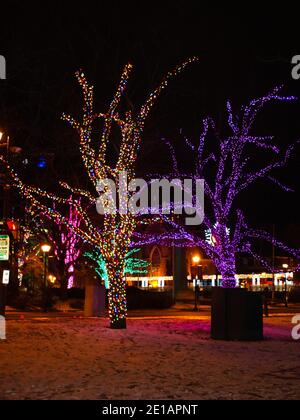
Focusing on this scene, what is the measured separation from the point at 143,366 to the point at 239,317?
5.42 meters

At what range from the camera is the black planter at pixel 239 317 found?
51.9 feet

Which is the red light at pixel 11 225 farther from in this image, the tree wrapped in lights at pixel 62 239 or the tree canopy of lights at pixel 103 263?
the tree canopy of lights at pixel 103 263

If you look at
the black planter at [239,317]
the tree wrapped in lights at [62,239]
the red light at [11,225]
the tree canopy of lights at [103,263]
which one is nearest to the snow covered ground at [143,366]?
the black planter at [239,317]

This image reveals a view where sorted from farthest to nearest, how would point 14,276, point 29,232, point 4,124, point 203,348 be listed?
point 29,232 → point 14,276 → point 4,124 → point 203,348

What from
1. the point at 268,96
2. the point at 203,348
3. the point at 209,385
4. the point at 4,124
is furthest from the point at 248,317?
the point at 4,124

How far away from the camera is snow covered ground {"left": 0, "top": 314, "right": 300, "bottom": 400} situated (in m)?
8.69

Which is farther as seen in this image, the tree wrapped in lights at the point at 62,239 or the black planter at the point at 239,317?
the tree wrapped in lights at the point at 62,239

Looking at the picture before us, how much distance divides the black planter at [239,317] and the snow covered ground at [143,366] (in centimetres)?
48

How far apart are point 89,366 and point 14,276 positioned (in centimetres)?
2890

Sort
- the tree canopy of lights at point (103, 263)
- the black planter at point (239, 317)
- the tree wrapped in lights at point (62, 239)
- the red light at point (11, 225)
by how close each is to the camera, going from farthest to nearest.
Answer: the tree canopy of lights at point (103, 263)
the tree wrapped in lights at point (62, 239)
the red light at point (11, 225)
the black planter at point (239, 317)

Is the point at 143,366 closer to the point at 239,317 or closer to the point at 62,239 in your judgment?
the point at 239,317
